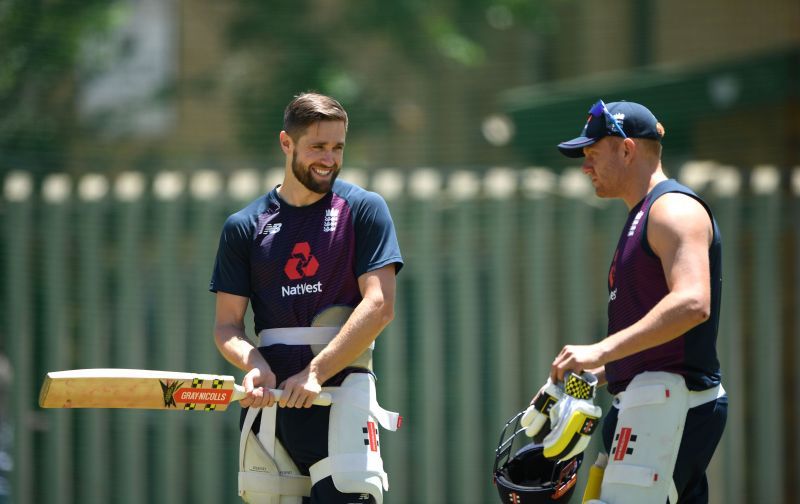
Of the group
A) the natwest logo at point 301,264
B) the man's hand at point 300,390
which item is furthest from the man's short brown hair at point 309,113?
the man's hand at point 300,390

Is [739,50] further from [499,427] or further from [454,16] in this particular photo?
[499,427]

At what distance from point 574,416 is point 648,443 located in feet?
0.97

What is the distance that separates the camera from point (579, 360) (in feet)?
12.1

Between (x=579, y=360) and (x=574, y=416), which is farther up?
(x=579, y=360)

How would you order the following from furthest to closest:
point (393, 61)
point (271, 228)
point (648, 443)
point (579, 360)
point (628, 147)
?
point (393, 61) < point (271, 228) < point (628, 147) < point (648, 443) < point (579, 360)

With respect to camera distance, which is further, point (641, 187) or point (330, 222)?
point (330, 222)

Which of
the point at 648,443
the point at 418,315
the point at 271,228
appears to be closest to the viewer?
the point at 648,443

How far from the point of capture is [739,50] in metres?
12.1

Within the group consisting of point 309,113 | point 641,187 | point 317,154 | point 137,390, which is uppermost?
point 309,113

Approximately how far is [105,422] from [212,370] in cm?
86

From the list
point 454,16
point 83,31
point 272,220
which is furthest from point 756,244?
point 83,31

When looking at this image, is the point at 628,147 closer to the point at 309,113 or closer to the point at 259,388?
the point at 309,113

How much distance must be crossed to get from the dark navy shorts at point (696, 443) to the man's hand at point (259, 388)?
4.16 feet

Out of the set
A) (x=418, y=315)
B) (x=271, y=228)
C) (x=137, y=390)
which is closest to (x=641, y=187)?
(x=271, y=228)
